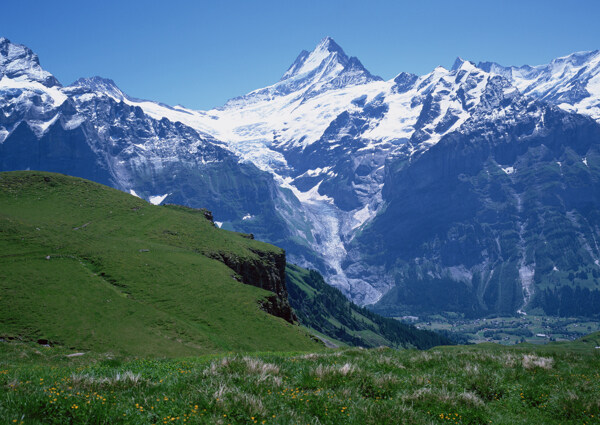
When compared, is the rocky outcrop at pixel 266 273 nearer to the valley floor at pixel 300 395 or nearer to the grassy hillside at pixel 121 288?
the grassy hillside at pixel 121 288

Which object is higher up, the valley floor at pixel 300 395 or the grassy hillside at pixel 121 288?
the grassy hillside at pixel 121 288

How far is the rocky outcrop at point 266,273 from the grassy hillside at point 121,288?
1.84 meters

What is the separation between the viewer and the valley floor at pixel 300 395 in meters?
13.1

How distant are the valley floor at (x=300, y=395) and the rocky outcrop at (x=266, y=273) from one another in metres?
59.9

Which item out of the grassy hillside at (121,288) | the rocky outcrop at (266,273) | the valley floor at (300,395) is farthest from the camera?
the rocky outcrop at (266,273)

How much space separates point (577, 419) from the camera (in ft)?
50.2

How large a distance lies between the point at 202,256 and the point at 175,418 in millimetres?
82075

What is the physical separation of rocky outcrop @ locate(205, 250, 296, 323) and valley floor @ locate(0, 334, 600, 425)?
59.9 meters

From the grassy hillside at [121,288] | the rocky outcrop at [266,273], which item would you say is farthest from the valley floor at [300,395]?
the rocky outcrop at [266,273]

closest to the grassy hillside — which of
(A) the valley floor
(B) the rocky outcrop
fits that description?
(B) the rocky outcrop

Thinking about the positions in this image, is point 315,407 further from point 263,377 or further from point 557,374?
point 557,374

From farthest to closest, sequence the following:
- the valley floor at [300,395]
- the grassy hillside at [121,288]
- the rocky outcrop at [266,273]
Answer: the rocky outcrop at [266,273] < the grassy hillside at [121,288] < the valley floor at [300,395]

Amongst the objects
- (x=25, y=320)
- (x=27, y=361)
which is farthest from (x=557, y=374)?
(x=25, y=320)

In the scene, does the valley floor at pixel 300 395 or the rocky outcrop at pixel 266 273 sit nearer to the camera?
the valley floor at pixel 300 395
